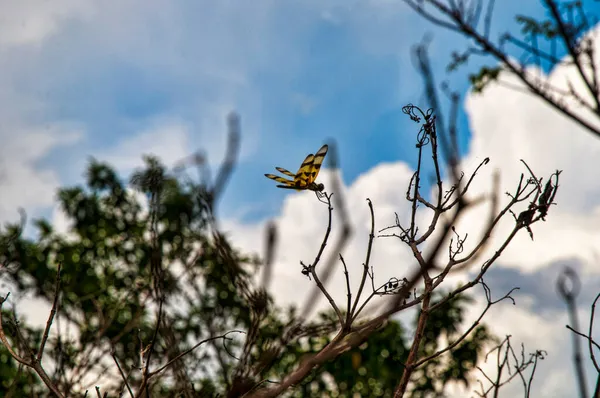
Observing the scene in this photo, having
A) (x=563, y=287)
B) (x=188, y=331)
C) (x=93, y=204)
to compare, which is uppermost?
(x=93, y=204)

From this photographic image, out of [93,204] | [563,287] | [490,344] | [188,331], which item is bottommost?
[563,287]

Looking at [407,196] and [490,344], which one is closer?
[407,196]

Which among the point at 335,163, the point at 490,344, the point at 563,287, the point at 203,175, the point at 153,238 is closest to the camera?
the point at 335,163

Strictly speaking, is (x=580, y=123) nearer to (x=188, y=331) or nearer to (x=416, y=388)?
(x=416, y=388)

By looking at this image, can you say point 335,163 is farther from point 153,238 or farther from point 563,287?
point 153,238

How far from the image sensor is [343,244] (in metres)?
A: 1.14

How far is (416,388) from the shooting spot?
38.7 ft

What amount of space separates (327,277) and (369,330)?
223 mm

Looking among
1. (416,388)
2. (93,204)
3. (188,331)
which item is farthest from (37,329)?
(416,388)

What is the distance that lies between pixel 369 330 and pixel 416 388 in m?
11.2

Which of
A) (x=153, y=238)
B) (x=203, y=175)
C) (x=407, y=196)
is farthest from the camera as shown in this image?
(x=407, y=196)

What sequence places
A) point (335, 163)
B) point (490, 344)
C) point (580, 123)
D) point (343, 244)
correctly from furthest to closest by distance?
point (490, 344) → point (580, 123) → point (335, 163) → point (343, 244)

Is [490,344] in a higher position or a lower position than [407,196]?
higher

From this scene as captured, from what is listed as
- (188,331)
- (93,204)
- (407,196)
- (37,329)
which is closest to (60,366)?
(407,196)
